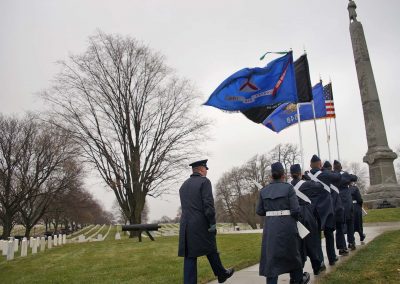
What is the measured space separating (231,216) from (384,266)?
58384 mm

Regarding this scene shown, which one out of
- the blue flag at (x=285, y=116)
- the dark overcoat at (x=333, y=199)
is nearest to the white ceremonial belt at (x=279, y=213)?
the dark overcoat at (x=333, y=199)

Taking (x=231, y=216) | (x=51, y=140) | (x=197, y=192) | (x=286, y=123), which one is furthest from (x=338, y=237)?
(x=231, y=216)

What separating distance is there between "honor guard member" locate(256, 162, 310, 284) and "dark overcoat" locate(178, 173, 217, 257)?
0.83 m

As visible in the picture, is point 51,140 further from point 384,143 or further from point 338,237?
point 338,237

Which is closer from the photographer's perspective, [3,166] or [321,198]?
[321,198]

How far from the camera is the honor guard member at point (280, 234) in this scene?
17.4ft

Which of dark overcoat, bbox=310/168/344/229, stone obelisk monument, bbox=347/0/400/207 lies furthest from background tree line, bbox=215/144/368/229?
dark overcoat, bbox=310/168/344/229

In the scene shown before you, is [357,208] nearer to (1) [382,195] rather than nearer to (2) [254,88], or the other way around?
(2) [254,88]

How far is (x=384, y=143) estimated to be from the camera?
23.7m

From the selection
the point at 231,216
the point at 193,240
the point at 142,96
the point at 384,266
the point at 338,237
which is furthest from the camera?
the point at 231,216

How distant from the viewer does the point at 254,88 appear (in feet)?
31.8

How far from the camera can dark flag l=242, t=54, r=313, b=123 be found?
1002 cm

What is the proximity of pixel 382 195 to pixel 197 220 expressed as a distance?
20424 millimetres

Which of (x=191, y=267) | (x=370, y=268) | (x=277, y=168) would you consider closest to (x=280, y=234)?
(x=277, y=168)
